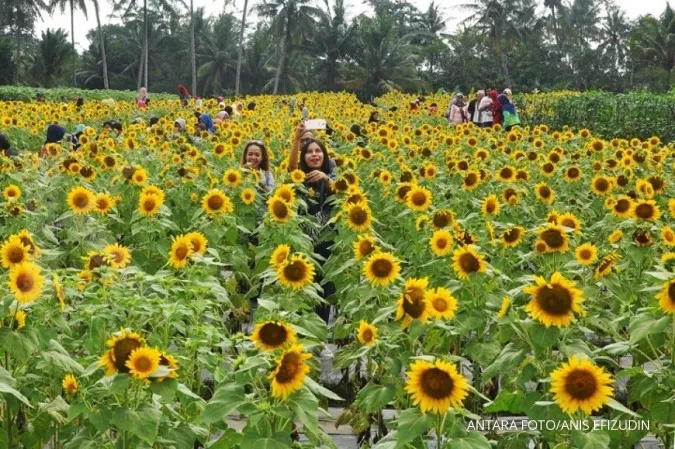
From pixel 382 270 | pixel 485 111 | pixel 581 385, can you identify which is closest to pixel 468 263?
pixel 382 270

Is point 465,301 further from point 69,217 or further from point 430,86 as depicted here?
point 430,86

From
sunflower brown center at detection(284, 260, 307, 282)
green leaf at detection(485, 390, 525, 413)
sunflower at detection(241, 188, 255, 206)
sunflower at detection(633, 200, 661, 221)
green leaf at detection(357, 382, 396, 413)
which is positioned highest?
sunflower at detection(633, 200, 661, 221)

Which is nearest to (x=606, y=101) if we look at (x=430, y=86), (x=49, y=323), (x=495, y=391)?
(x=495, y=391)

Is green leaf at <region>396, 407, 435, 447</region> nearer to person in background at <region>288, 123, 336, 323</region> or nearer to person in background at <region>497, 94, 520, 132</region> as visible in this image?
person in background at <region>288, 123, 336, 323</region>

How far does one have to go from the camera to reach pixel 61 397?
271 centimetres

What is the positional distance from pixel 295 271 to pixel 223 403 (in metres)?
0.92

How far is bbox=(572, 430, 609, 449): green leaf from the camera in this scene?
2.24 meters

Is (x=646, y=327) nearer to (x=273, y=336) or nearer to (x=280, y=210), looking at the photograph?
(x=273, y=336)

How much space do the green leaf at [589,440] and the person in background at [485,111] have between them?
36.7 ft

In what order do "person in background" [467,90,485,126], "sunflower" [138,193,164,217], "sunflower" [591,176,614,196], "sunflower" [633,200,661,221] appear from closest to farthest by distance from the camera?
"sunflower" [633,200,661,221] < "sunflower" [138,193,164,217] < "sunflower" [591,176,614,196] < "person in background" [467,90,485,126]

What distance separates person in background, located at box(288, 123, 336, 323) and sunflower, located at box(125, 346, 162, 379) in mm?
2846

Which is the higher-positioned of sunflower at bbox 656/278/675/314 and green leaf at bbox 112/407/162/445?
sunflower at bbox 656/278/675/314

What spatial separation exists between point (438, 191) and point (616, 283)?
2.76 metres

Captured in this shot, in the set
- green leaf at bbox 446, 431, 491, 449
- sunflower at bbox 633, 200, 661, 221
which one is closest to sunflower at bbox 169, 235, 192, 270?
green leaf at bbox 446, 431, 491, 449
